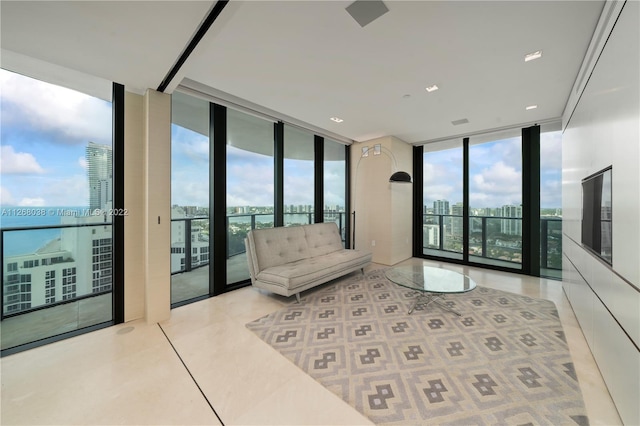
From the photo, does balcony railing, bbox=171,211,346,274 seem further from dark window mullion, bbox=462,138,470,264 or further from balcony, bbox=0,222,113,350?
dark window mullion, bbox=462,138,470,264

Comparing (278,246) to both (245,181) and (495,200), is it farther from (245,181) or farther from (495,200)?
(495,200)

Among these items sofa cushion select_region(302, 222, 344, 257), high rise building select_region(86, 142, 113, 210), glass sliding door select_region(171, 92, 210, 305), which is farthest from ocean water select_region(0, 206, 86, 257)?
sofa cushion select_region(302, 222, 344, 257)

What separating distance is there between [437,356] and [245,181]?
3.27 meters

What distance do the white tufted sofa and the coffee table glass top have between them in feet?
2.70

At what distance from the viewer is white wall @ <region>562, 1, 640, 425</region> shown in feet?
3.97

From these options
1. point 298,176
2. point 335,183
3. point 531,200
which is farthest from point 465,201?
point 298,176

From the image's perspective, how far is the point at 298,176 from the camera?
14.6 feet

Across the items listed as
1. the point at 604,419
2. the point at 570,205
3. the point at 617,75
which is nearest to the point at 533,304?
Result: the point at 570,205

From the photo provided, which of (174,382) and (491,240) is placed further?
(491,240)

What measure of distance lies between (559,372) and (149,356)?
10.5 ft

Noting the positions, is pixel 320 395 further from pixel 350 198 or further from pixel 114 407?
pixel 350 198

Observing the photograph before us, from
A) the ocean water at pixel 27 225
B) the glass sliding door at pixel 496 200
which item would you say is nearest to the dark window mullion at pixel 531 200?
the glass sliding door at pixel 496 200

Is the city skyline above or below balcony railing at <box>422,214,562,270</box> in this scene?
above

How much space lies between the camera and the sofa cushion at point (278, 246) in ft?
10.9
